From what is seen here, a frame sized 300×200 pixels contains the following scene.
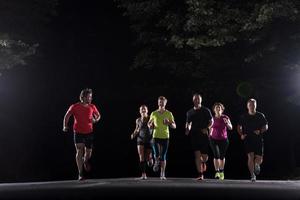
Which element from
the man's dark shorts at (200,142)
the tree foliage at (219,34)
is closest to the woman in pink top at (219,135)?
the man's dark shorts at (200,142)

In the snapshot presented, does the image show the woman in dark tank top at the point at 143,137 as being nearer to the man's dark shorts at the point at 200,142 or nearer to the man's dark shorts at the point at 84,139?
the man's dark shorts at the point at 200,142

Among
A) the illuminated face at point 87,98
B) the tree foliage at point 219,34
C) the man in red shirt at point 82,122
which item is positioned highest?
the tree foliage at point 219,34

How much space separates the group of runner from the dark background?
962 cm

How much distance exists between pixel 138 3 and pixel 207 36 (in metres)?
4.47

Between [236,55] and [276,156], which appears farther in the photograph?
[276,156]

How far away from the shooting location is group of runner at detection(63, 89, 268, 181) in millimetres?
14477

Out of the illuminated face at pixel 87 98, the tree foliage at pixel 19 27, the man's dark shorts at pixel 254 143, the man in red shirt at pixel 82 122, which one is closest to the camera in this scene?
the illuminated face at pixel 87 98

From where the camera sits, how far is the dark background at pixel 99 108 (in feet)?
86.0

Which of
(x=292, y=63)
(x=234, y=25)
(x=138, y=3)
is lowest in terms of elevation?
(x=292, y=63)

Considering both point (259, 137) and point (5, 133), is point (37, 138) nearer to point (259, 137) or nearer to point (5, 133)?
point (5, 133)

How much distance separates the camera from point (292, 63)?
66.1ft

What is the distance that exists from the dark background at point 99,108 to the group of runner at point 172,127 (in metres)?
9.62

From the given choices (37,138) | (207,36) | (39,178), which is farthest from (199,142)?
(37,138)

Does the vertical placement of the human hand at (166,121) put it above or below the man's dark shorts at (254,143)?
above
